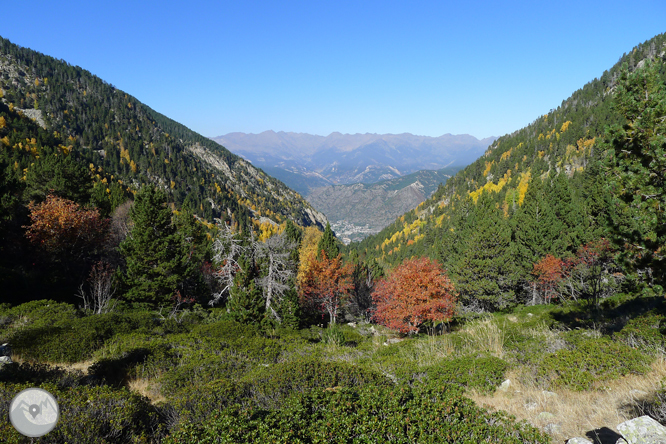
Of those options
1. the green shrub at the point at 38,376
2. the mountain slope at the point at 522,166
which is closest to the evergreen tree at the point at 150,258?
the green shrub at the point at 38,376

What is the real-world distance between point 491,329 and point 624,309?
12438 millimetres

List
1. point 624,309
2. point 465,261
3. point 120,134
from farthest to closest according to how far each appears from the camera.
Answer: point 120,134, point 465,261, point 624,309

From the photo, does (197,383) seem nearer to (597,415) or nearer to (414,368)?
(414,368)

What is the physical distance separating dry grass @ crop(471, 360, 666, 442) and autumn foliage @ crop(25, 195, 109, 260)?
36.5 meters

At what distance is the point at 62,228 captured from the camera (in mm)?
28609

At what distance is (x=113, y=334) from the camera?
14.0 m

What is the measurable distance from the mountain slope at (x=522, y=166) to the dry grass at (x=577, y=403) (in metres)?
73.4

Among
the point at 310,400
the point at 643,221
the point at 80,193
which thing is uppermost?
the point at 80,193

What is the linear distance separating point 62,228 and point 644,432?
3875cm

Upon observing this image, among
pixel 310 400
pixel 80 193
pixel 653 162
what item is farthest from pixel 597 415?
pixel 80 193

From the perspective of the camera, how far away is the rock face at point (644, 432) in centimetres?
415

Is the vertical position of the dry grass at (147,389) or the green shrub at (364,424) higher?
the green shrub at (364,424)

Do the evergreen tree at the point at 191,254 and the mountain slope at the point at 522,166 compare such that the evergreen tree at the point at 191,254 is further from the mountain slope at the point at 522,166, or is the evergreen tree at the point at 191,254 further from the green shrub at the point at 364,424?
the mountain slope at the point at 522,166

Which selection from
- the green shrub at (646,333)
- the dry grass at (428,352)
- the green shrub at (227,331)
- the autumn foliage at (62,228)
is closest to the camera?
the green shrub at (646,333)
